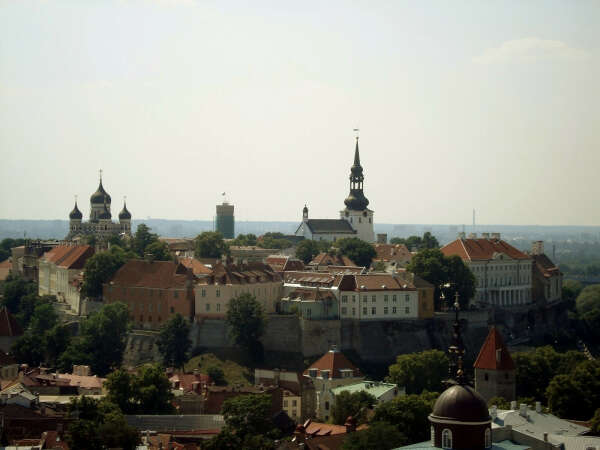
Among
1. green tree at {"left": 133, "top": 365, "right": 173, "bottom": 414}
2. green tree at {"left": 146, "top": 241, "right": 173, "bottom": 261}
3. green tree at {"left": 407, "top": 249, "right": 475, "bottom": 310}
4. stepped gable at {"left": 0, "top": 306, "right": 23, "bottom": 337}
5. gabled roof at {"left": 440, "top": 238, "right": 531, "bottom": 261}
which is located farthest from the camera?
gabled roof at {"left": 440, "top": 238, "right": 531, "bottom": 261}

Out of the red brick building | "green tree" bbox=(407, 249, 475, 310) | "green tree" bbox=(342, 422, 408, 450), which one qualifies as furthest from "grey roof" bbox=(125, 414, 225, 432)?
"green tree" bbox=(407, 249, 475, 310)

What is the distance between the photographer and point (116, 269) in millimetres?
103438

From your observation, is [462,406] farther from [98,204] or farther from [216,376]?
[98,204]

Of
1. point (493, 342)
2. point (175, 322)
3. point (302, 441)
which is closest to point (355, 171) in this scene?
point (175, 322)

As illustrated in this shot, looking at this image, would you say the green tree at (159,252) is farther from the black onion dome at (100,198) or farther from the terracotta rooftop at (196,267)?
the black onion dome at (100,198)

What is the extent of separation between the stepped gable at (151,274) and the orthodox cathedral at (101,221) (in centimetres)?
4427

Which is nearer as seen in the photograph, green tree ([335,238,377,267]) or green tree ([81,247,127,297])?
green tree ([81,247,127,297])

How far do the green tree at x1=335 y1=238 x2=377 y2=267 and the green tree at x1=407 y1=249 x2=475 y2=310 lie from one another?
1339cm

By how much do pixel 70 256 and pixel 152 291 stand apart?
74.7 ft

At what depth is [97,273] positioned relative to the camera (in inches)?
4040

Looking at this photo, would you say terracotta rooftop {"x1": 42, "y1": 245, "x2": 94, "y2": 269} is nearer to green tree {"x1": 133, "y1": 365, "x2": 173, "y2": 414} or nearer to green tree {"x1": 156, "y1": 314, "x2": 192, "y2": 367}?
green tree {"x1": 156, "y1": 314, "x2": 192, "y2": 367}

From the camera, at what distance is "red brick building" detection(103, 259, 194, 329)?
93.8 m

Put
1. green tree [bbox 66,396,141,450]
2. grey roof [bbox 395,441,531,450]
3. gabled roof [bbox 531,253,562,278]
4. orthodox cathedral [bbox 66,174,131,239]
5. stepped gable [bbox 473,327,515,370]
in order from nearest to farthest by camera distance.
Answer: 1. grey roof [bbox 395,441,531,450]
2. green tree [bbox 66,396,141,450]
3. stepped gable [bbox 473,327,515,370]
4. gabled roof [bbox 531,253,562,278]
5. orthodox cathedral [bbox 66,174,131,239]

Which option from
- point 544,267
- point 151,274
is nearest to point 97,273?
point 151,274
